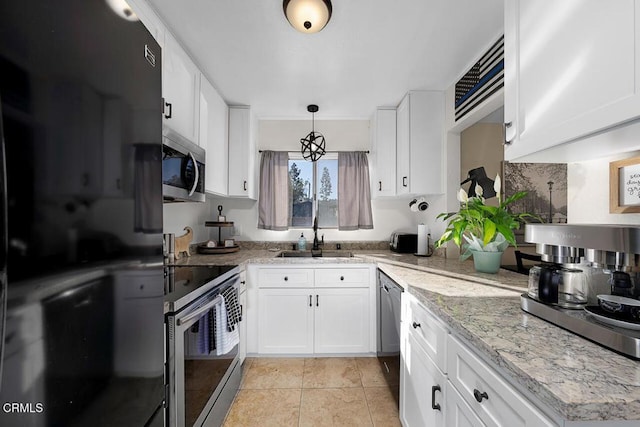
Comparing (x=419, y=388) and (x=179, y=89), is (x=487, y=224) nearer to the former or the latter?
(x=419, y=388)

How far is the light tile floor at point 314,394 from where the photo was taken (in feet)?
5.78

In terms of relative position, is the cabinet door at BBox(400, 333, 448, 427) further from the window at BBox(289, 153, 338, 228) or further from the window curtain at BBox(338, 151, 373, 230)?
the window at BBox(289, 153, 338, 228)

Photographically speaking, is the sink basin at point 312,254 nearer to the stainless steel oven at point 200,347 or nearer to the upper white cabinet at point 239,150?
the upper white cabinet at point 239,150

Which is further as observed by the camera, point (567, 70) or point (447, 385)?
point (447, 385)

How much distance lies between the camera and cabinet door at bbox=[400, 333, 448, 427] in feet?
3.70

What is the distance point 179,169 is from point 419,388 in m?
1.64

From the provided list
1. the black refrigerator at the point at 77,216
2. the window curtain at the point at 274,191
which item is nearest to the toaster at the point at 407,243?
the window curtain at the point at 274,191

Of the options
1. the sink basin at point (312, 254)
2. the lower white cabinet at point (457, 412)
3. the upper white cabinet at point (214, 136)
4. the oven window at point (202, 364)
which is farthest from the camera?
the sink basin at point (312, 254)

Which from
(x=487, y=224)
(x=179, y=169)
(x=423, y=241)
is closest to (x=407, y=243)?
(x=423, y=241)

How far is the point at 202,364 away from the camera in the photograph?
1411 millimetres

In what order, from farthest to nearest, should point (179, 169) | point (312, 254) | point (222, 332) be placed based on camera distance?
1. point (312, 254)
2. point (222, 332)
3. point (179, 169)

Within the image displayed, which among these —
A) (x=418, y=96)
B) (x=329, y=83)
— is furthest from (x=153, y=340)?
(x=418, y=96)

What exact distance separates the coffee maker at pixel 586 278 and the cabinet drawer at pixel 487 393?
0.93 feet

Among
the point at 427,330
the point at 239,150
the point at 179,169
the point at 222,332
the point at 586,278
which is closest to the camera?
the point at 586,278
